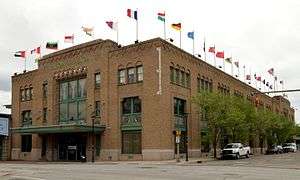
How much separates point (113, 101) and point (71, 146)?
9.96m

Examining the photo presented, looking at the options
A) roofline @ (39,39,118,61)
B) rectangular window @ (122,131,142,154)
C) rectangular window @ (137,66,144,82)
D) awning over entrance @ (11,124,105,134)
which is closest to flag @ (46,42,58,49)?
roofline @ (39,39,118,61)

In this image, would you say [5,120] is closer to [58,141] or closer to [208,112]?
[58,141]

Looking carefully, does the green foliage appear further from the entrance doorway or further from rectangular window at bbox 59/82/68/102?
rectangular window at bbox 59/82/68/102

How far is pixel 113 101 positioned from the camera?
185 ft

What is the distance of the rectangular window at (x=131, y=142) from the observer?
53.8 m

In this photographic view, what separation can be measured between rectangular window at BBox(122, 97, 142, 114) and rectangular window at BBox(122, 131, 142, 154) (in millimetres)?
2476

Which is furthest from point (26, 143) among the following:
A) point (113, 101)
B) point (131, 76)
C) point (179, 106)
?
point (179, 106)

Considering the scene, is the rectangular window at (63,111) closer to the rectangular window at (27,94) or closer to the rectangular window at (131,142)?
the rectangular window at (27,94)

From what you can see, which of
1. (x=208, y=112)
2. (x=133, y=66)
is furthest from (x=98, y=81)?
(x=208, y=112)

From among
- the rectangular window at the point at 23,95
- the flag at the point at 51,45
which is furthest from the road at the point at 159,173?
the rectangular window at the point at 23,95

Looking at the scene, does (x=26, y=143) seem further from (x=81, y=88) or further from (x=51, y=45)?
(x=51, y=45)

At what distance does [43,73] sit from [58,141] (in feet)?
35.0

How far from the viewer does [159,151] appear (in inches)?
2030

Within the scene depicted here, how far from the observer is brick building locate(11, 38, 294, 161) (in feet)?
174
